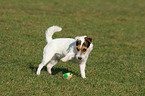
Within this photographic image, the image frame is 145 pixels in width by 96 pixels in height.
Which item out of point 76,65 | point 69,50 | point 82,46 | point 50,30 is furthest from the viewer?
point 76,65

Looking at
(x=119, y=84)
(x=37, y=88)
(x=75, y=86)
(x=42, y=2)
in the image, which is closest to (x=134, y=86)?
(x=119, y=84)

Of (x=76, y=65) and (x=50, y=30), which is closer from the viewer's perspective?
(x=50, y=30)

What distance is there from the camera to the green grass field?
24.7ft

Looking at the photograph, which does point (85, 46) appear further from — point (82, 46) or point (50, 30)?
point (50, 30)

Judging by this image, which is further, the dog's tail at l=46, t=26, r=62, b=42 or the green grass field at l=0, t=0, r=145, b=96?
the dog's tail at l=46, t=26, r=62, b=42

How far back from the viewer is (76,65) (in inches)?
403

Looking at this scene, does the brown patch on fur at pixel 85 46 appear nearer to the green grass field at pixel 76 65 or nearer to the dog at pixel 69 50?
the dog at pixel 69 50

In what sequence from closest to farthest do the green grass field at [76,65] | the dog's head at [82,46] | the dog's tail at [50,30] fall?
the dog's head at [82,46], the green grass field at [76,65], the dog's tail at [50,30]

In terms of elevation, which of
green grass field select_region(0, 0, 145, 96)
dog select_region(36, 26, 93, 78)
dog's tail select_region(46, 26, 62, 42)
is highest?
dog's tail select_region(46, 26, 62, 42)

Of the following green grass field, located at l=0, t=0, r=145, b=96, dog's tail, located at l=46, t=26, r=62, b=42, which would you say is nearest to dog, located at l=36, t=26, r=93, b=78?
dog's tail, located at l=46, t=26, r=62, b=42

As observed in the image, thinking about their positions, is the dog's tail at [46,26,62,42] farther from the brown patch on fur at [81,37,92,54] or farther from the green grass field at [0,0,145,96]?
the brown patch on fur at [81,37,92,54]

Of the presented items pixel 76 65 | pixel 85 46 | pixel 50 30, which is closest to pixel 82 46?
pixel 85 46

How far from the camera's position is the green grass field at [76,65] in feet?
24.7

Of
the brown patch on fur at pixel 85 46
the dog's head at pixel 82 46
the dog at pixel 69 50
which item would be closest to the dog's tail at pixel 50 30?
the dog at pixel 69 50
